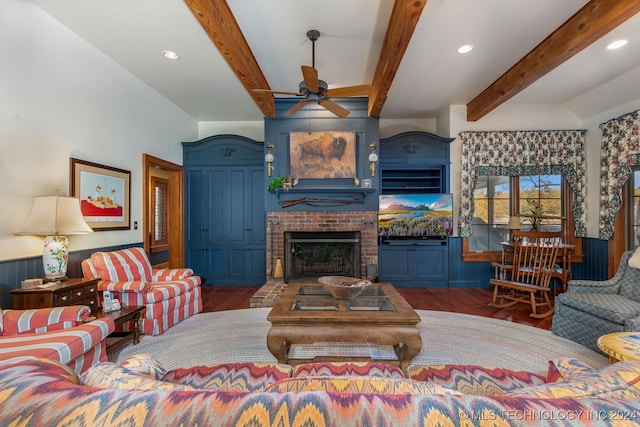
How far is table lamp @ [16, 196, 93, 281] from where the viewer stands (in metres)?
2.21

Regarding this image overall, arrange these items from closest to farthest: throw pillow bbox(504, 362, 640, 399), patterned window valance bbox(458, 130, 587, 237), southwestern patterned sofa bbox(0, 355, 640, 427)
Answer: southwestern patterned sofa bbox(0, 355, 640, 427) → throw pillow bbox(504, 362, 640, 399) → patterned window valance bbox(458, 130, 587, 237)

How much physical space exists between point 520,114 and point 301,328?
5041 millimetres

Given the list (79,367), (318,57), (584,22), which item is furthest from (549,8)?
(79,367)

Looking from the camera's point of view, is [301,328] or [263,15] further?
[263,15]

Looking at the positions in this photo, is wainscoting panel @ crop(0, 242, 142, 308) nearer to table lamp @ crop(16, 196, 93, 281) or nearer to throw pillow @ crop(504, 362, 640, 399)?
table lamp @ crop(16, 196, 93, 281)

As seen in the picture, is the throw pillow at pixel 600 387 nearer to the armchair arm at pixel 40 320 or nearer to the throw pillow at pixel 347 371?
the throw pillow at pixel 347 371

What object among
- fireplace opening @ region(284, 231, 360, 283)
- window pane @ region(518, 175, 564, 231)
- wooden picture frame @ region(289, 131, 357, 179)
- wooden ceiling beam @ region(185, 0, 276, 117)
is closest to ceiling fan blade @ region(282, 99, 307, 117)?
wooden ceiling beam @ region(185, 0, 276, 117)

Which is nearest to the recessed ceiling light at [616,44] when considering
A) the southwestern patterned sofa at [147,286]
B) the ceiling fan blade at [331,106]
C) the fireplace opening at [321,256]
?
the ceiling fan blade at [331,106]

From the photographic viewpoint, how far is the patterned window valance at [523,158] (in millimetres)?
4531

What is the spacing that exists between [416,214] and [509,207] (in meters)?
1.71

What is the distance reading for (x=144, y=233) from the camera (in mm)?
3955

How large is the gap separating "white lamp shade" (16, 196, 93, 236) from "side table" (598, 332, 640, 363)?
3.80 metres

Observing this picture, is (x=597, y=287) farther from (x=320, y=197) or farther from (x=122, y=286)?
(x=122, y=286)

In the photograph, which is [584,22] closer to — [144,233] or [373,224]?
[373,224]
